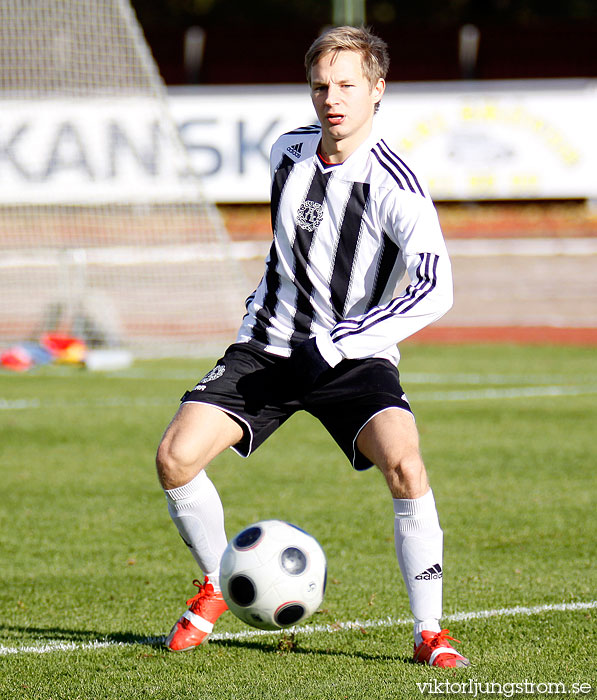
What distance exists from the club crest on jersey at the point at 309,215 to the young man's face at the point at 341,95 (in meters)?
0.23

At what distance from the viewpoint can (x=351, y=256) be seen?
4.10m

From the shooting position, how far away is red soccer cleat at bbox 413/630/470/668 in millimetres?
3762

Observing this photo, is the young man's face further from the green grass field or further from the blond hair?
the green grass field

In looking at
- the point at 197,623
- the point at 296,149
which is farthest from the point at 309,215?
the point at 197,623

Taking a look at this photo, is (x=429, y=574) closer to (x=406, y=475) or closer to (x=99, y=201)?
(x=406, y=475)

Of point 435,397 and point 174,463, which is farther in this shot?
point 435,397

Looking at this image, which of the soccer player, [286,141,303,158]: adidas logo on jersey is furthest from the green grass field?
[286,141,303,158]: adidas logo on jersey

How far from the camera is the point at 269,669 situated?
3850mm

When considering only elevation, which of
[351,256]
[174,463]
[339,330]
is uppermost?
[351,256]

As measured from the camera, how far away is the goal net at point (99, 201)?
12906 millimetres

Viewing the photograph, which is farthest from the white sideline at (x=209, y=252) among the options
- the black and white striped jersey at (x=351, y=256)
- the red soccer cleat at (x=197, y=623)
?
the red soccer cleat at (x=197, y=623)

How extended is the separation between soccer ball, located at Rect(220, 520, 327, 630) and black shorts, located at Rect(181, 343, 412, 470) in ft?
1.24

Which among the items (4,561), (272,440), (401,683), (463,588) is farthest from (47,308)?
(401,683)

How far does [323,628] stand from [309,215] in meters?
1.66
